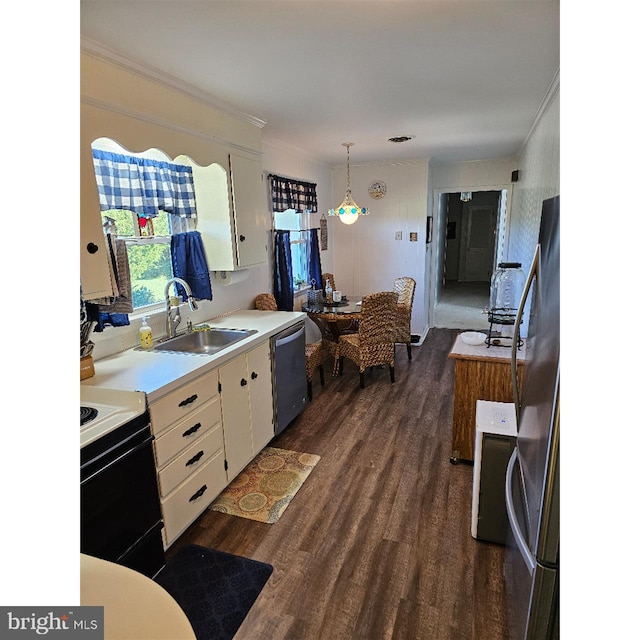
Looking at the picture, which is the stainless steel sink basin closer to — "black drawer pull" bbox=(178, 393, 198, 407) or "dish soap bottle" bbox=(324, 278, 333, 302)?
"black drawer pull" bbox=(178, 393, 198, 407)

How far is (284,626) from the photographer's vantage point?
1.65 meters

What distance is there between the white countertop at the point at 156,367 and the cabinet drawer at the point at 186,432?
0.21 metres

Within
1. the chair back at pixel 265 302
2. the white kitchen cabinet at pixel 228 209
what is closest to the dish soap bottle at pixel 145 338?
the white kitchen cabinet at pixel 228 209

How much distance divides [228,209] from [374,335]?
5.99 ft

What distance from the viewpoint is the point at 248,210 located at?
313cm

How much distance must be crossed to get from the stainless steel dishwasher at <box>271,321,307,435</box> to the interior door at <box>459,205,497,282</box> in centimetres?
816

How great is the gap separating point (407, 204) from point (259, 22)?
3991 millimetres

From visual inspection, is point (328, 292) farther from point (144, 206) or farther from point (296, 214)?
point (144, 206)

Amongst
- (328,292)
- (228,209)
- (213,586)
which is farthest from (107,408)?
(328,292)

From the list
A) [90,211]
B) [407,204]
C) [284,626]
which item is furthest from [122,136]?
[407,204]

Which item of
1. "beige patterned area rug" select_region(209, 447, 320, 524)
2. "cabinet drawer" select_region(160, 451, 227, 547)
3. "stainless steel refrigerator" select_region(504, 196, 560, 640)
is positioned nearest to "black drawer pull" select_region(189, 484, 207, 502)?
"cabinet drawer" select_region(160, 451, 227, 547)
